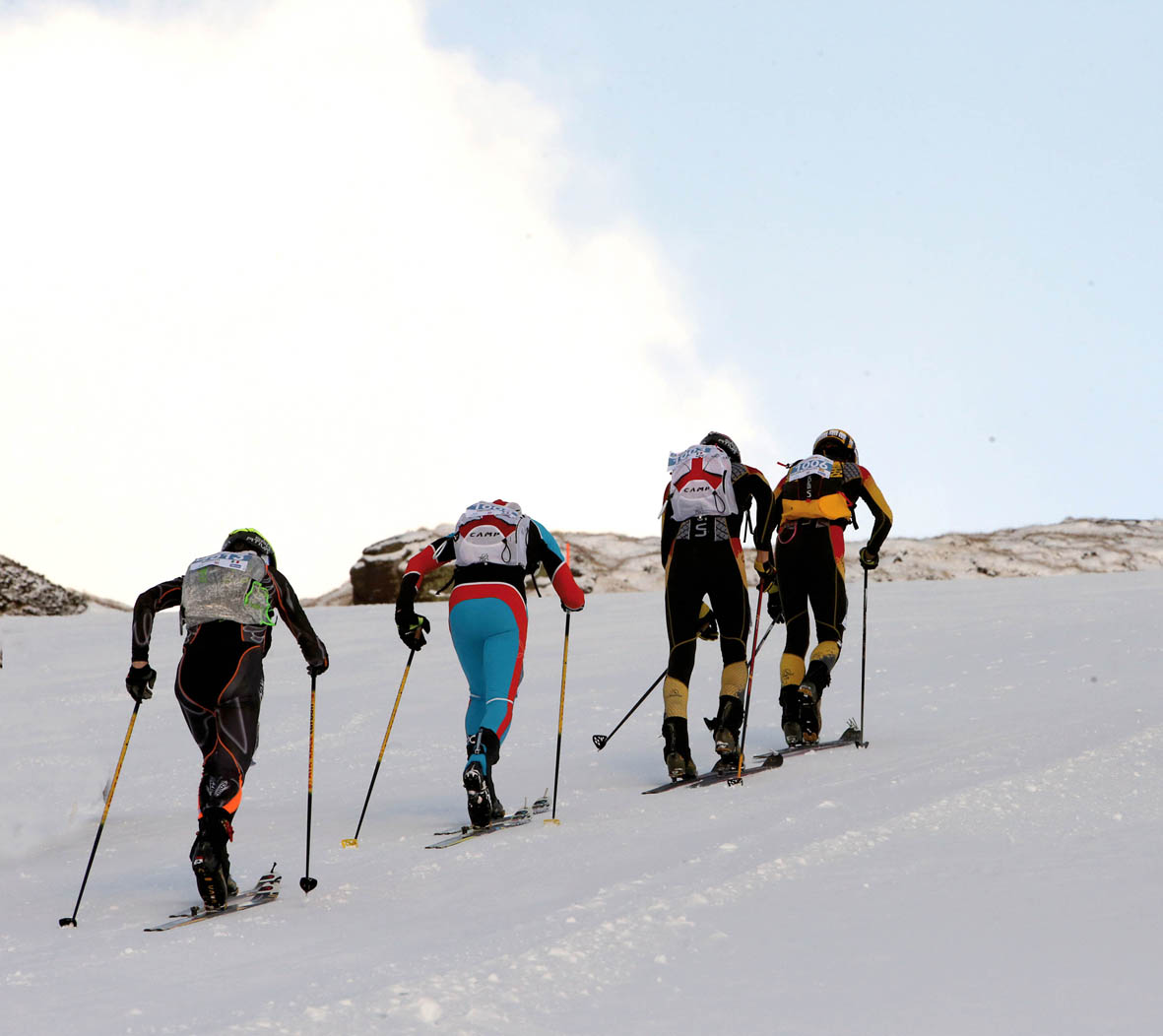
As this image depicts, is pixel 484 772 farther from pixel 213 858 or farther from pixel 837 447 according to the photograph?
pixel 837 447

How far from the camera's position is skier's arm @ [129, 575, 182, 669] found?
625 cm

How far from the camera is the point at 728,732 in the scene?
776 centimetres

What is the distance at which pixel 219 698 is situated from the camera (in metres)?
5.93

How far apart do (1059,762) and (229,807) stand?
415cm

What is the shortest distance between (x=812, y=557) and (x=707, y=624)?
1.32 meters

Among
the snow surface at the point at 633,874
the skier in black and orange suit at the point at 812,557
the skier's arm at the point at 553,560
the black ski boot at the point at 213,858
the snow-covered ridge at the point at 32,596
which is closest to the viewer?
the snow surface at the point at 633,874

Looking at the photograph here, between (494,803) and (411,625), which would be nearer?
(494,803)

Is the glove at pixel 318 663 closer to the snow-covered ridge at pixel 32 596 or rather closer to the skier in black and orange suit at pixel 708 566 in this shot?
the skier in black and orange suit at pixel 708 566

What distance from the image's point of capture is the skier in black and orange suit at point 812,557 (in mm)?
8953

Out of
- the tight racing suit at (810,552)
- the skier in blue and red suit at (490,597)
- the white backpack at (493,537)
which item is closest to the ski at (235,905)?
the skier in blue and red suit at (490,597)

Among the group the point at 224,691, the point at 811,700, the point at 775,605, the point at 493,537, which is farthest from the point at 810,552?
the point at 224,691

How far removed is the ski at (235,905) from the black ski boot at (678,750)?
104 inches

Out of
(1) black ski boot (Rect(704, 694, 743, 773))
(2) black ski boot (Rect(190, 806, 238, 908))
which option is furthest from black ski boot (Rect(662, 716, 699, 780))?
(2) black ski boot (Rect(190, 806, 238, 908))

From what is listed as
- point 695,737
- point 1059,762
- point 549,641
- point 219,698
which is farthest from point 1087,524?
point 219,698
